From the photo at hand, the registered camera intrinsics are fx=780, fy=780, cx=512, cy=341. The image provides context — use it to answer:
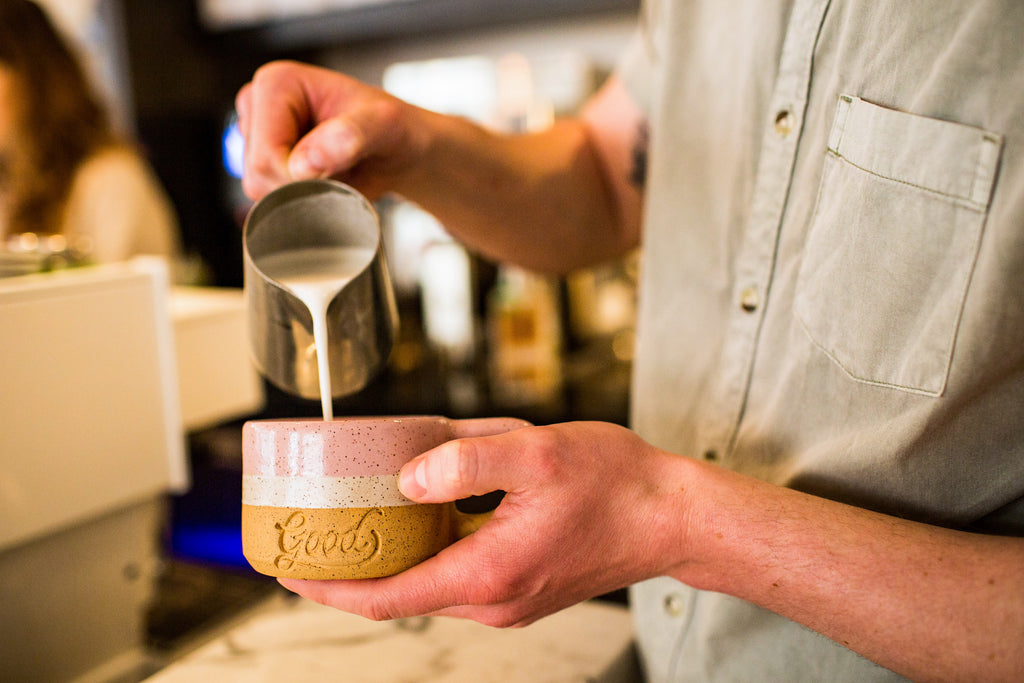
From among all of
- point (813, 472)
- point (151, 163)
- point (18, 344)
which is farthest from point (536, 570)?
point (151, 163)

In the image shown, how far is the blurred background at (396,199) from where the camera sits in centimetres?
278

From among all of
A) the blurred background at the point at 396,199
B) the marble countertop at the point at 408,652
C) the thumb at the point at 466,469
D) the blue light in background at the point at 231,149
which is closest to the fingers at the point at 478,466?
the thumb at the point at 466,469

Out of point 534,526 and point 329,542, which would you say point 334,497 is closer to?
point 329,542

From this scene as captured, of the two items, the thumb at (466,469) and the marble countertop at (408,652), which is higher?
the thumb at (466,469)

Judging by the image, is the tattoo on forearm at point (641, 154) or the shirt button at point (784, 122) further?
the tattoo on forearm at point (641, 154)

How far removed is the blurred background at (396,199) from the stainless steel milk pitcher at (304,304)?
1.48 meters

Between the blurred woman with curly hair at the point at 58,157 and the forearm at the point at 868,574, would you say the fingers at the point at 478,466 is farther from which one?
the blurred woman with curly hair at the point at 58,157

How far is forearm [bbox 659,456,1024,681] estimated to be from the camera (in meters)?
0.55

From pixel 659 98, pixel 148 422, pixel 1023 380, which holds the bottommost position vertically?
pixel 148 422

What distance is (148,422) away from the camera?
3.59 feet

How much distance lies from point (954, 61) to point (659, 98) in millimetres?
357

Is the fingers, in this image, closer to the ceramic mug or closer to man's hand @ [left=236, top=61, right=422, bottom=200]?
the ceramic mug

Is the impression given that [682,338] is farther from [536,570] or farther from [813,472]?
[536,570]

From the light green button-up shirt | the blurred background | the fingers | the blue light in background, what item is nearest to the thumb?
the fingers
